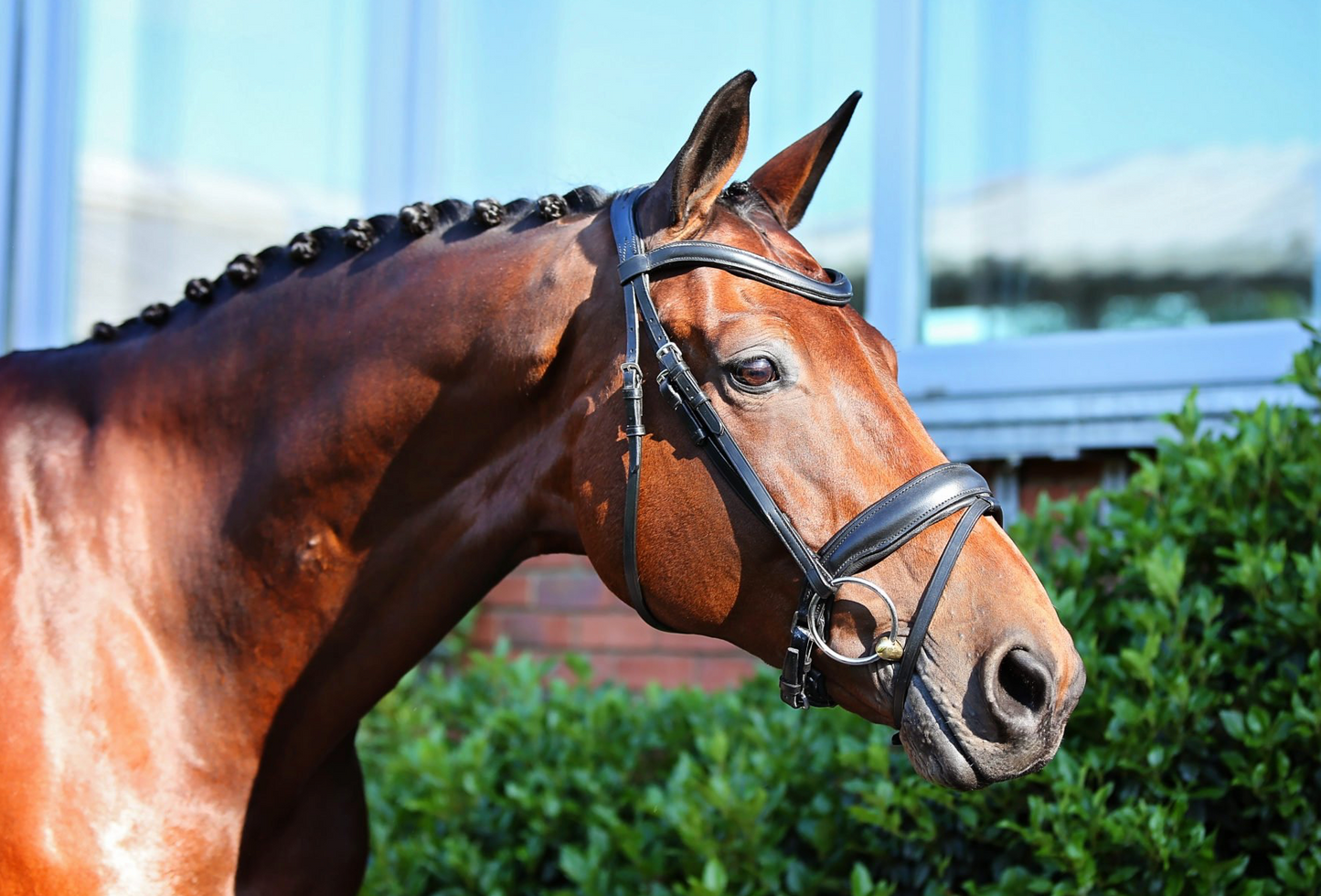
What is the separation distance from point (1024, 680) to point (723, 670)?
239cm

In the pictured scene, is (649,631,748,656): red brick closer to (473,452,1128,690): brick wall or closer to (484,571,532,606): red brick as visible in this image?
(473,452,1128,690): brick wall

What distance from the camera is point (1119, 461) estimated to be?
134 inches

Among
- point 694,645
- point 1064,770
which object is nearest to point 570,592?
point 694,645

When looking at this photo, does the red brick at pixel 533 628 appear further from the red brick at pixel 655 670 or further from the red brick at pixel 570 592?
the red brick at pixel 655 670

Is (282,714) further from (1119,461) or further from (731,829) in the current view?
(1119,461)

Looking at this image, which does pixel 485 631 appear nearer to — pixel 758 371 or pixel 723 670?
pixel 723 670

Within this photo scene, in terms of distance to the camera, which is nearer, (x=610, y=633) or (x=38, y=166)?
(x=610, y=633)

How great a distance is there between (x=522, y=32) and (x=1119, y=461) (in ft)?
10.0

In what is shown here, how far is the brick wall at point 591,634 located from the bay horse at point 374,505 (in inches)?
76.4

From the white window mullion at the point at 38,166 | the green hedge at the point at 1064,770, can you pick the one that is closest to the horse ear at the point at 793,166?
the green hedge at the point at 1064,770

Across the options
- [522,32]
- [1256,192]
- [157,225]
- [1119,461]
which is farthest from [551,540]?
[157,225]

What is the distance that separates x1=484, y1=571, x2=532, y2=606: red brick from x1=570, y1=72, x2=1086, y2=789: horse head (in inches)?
103

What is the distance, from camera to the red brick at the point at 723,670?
3832mm

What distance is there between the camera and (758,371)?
172 centimetres
